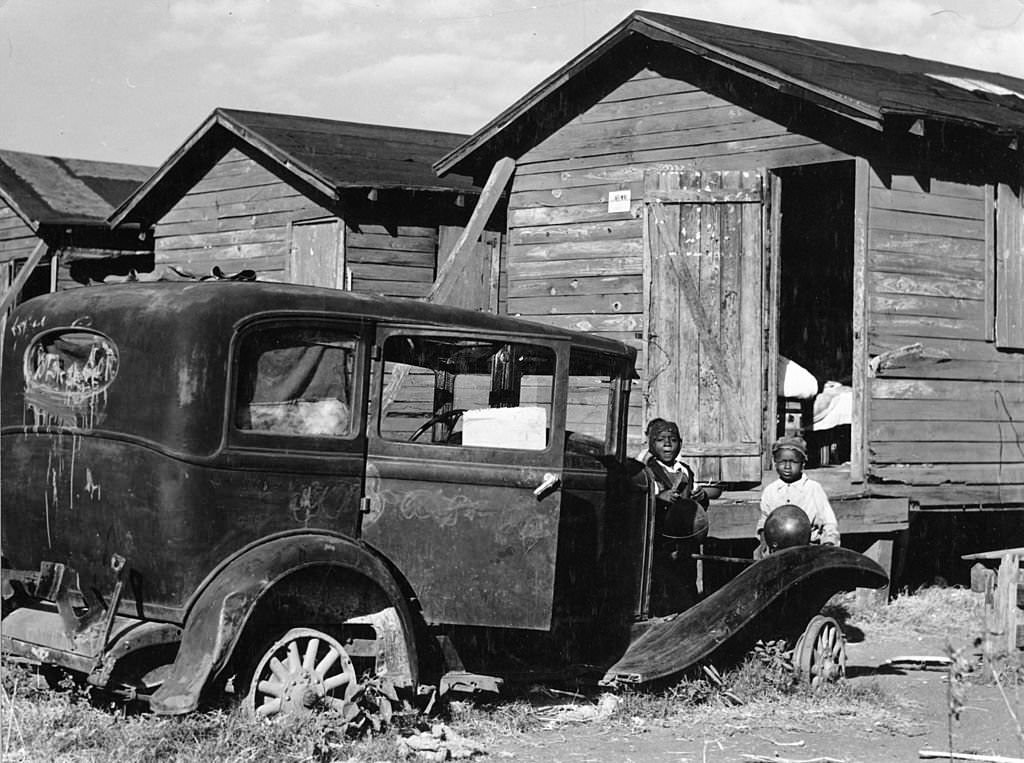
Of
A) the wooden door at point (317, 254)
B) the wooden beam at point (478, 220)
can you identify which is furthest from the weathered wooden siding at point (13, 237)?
the wooden beam at point (478, 220)

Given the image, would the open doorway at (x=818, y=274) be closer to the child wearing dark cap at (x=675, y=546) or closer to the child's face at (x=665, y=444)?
the child's face at (x=665, y=444)

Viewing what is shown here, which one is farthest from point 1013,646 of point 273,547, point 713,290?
point 273,547

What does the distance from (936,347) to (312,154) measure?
25.4 feet

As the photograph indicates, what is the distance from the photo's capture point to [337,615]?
626cm

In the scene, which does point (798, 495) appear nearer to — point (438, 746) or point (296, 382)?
point (438, 746)

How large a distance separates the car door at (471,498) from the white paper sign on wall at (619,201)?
658 centimetres

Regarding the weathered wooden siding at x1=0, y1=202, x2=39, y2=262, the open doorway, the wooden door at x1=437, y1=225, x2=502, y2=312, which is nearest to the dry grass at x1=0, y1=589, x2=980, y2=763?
the open doorway

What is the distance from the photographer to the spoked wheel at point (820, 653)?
26.4 feet

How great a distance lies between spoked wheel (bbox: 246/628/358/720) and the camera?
19.7ft

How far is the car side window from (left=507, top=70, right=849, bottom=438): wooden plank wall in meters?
6.85

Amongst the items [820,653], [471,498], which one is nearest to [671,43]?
[820,653]

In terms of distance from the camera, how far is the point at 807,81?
38.2ft

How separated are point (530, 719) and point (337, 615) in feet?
4.27

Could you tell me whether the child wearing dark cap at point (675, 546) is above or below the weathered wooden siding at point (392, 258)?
below
